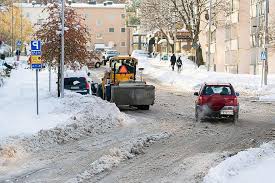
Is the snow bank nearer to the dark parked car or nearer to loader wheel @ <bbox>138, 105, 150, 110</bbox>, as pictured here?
loader wheel @ <bbox>138, 105, 150, 110</bbox>

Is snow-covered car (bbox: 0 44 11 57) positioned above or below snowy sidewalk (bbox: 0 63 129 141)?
above

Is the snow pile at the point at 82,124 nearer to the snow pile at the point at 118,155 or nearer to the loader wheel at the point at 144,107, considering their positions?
the snow pile at the point at 118,155

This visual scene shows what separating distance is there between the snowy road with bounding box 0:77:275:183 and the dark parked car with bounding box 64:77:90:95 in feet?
24.7

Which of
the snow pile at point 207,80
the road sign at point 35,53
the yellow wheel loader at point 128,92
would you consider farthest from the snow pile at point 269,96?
the road sign at point 35,53

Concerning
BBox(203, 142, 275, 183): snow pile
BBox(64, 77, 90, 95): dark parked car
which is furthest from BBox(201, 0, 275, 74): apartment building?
BBox(203, 142, 275, 183): snow pile

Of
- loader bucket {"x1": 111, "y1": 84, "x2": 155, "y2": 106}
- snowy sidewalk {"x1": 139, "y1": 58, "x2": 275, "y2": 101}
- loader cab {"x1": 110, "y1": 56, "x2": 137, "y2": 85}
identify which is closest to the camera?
loader bucket {"x1": 111, "y1": 84, "x2": 155, "y2": 106}

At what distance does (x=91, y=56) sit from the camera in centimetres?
2819

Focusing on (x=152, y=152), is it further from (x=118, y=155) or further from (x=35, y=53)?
(x=35, y=53)

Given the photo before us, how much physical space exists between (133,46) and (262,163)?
11022 cm

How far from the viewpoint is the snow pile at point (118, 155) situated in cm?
1177

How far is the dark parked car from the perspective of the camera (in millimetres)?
30122

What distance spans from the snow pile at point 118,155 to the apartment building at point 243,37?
31.9m

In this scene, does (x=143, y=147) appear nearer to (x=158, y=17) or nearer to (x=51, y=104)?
(x=51, y=104)

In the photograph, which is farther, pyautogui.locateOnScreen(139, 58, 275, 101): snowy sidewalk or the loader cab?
pyautogui.locateOnScreen(139, 58, 275, 101): snowy sidewalk
